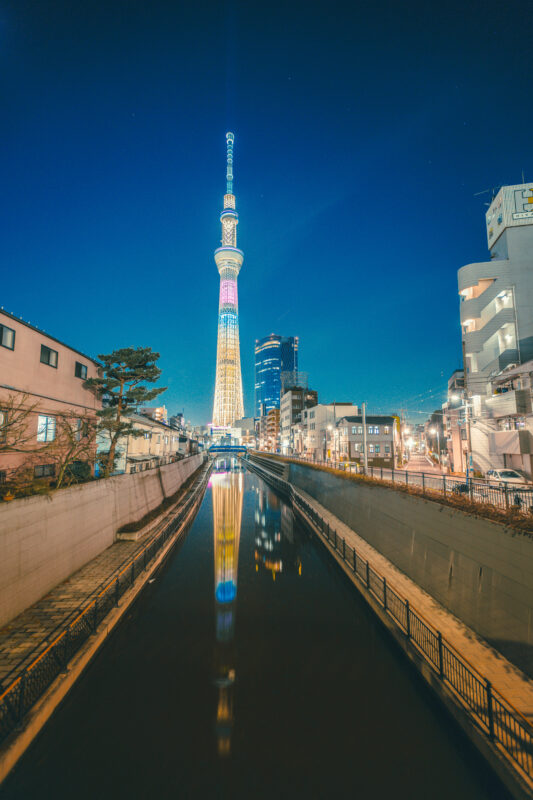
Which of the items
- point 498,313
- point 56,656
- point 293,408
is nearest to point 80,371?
point 56,656

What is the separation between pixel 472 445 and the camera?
31156 millimetres

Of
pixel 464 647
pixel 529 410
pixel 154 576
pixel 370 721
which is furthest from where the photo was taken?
pixel 529 410

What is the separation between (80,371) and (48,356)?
3.58 metres

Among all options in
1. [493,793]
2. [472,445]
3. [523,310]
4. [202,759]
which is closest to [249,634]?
[202,759]

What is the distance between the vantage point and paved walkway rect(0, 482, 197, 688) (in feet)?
28.5

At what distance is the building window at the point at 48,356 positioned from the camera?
1869 centimetres

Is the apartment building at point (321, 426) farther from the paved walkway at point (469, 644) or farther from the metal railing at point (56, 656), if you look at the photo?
the metal railing at point (56, 656)

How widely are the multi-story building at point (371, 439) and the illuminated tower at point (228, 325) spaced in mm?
101167

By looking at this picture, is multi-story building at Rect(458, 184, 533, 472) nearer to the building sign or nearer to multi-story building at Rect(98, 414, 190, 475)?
the building sign

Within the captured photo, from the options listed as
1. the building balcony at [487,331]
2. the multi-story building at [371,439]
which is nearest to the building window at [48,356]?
the building balcony at [487,331]

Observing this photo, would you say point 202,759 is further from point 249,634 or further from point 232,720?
point 249,634

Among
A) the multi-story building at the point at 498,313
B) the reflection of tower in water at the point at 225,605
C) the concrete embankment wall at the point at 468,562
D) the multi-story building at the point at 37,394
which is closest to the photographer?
the concrete embankment wall at the point at 468,562

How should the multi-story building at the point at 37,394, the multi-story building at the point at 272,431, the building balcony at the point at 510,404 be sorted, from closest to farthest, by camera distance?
the multi-story building at the point at 37,394 < the building balcony at the point at 510,404 < the multi-story building at the point at 272,431

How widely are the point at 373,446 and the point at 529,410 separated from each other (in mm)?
28213
